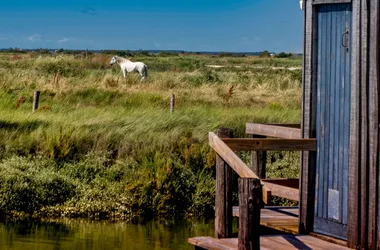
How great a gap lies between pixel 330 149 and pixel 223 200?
1.33m

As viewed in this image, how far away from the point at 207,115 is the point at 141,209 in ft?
15.6

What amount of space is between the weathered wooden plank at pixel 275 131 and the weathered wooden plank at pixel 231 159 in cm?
93

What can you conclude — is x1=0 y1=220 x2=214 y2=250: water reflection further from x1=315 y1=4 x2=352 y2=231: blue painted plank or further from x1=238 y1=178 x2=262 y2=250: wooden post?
x1=238 y1=178 x2=262 y2=250: wooden post

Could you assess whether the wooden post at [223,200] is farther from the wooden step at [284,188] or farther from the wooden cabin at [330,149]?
the wooden step at [284,188]

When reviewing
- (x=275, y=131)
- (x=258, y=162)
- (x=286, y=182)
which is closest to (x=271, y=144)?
(x=275, y=131)

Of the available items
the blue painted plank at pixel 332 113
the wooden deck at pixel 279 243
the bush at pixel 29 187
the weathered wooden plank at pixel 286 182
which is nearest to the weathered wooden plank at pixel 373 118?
the blue painted plank at pixel 332 113

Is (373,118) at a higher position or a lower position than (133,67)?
lower

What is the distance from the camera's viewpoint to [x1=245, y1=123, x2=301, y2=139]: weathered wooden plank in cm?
946

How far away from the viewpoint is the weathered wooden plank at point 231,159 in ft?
25.1

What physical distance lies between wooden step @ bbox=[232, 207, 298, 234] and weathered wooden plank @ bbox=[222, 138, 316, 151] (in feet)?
2.91

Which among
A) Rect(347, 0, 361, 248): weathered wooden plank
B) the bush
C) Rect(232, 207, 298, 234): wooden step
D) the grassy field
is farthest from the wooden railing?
the bush

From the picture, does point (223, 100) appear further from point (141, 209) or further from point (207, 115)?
point (141, 209)

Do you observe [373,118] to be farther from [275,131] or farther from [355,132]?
[275,131]

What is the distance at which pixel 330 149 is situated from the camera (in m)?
8.44
